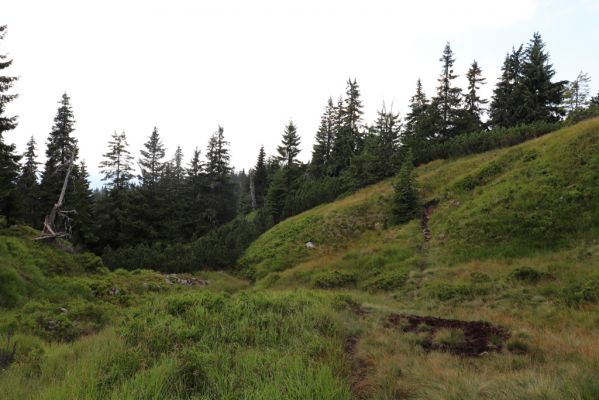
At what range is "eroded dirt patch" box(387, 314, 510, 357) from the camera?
22.9 ft

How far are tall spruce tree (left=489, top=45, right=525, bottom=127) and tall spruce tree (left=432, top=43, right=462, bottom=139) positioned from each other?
192 inches

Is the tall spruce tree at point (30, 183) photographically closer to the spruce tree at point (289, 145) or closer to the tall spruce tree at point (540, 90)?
the spruce tree at point (289, 145)

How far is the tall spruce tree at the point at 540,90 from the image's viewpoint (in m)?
40.0

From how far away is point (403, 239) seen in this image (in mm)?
23547

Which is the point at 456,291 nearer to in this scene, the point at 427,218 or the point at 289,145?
the point at 427,218

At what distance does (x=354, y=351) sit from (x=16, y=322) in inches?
311

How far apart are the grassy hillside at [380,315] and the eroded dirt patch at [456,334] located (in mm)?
55

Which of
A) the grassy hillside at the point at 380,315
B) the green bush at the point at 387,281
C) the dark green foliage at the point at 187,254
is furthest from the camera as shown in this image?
the dark green foliage at the point at 187,254

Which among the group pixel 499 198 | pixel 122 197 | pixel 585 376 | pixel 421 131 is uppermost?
pixel 421 131

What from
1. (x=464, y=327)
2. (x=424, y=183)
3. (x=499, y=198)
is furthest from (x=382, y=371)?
(x=424, y=183)

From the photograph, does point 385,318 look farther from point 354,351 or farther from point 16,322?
point 16,322

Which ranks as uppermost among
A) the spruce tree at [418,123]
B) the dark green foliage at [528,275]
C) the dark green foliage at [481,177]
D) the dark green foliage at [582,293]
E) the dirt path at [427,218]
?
the spruce tree at [418,123]

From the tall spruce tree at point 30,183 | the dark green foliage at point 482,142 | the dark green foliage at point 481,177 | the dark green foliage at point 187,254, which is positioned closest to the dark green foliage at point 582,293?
the dark green foliage at point 481,177

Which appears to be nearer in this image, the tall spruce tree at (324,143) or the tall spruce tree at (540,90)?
the tall spruce tree at (540,90)
